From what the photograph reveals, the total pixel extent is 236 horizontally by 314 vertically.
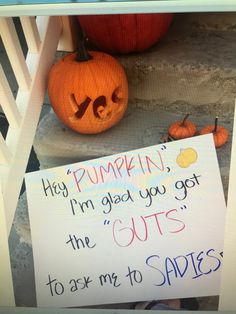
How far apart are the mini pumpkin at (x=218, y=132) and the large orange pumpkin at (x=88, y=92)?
0.24 meters

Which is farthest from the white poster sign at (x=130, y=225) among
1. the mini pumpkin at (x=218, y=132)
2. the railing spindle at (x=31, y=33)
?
the railing spindle at (x=31, y=33)

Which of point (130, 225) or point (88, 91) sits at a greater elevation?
point (88, 91)

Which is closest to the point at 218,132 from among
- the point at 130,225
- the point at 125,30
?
the point at 130,225

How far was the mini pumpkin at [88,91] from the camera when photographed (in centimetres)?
100

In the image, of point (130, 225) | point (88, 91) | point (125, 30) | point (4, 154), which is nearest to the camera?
point (130, 225)

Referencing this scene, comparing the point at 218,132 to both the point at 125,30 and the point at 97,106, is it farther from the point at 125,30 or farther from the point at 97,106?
the point at 125,30

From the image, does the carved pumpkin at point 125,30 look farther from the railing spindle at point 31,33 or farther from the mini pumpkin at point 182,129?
the mini pumpkin at point 182,129

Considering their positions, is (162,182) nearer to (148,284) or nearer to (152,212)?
(152,212)

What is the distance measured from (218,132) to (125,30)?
1.42 feet

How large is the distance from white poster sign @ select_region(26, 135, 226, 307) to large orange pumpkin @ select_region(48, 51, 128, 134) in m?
0.28

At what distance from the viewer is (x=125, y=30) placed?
43.6 inches

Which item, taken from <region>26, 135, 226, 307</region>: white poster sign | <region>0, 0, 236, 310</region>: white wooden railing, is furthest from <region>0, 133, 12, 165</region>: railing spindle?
<region>26, 135, 226, 307</region>: white poster sign

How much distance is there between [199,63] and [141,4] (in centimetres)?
66

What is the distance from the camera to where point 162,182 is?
760mm
